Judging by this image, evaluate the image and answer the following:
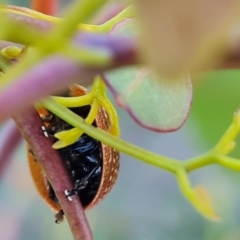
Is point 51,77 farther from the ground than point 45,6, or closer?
closer

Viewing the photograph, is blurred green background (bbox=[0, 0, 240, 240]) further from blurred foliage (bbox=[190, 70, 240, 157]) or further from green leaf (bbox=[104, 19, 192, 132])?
green leaf (bbox=[104, 19, 192, 132])

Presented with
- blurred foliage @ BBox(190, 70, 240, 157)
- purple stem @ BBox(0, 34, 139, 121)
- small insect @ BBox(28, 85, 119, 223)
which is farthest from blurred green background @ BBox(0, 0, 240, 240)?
purple stem @ BBox(0, 34, 139, 121)

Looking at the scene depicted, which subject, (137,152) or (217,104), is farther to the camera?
(217,104)

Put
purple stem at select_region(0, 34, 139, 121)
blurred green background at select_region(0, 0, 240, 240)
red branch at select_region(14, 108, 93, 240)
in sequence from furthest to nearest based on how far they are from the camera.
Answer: blurred green background at select_region(0, 0, 240, 240)
red branch at select_region(14, 108, 93, 240)
purple stem at select_region(0, 34, 139, 121)

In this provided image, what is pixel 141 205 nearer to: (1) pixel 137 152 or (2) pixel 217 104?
(2) pixel 217 104

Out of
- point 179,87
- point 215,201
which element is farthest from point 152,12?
point 215,201

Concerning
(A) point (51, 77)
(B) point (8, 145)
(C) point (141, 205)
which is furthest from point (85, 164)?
(C) point (141, 205)
